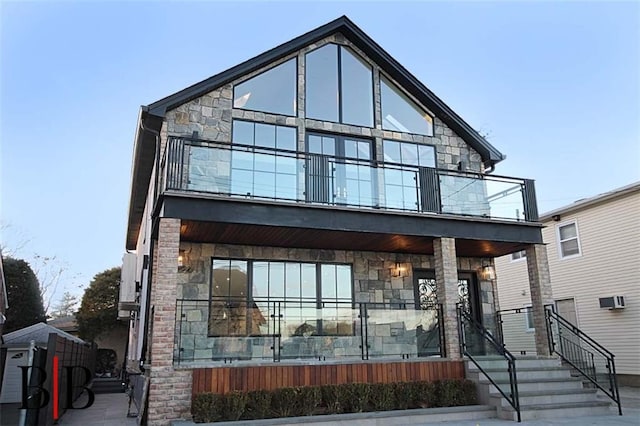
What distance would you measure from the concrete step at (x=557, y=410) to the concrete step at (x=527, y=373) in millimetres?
604

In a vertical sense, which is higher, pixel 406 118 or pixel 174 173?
pixel 406 118

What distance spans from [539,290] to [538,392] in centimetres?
261

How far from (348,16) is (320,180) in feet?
16.7

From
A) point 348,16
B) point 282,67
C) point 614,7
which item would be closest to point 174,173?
point 282,67

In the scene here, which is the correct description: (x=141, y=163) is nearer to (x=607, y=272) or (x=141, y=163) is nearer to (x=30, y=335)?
(x=30, y=335)

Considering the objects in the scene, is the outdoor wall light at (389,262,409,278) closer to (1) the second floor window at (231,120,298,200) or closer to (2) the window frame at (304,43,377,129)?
(2) the window frame at (304,43,377,129)

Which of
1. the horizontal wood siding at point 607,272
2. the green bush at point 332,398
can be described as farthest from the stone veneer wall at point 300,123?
the green bush at point 332,398

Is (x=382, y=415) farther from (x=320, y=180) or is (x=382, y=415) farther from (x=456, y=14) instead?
(x=456, y=14)

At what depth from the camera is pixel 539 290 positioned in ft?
36.9

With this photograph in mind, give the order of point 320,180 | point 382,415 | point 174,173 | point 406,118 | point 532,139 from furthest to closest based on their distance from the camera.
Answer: point 532,139
point 406,118
point 320,180
point 174,173
point 382,415

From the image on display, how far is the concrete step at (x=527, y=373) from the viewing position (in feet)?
30.3

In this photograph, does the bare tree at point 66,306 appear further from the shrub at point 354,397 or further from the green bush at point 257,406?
the shrub at point 354,397

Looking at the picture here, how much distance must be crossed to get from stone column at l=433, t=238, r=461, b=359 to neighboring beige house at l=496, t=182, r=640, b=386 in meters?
3.55

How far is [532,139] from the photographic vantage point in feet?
102
